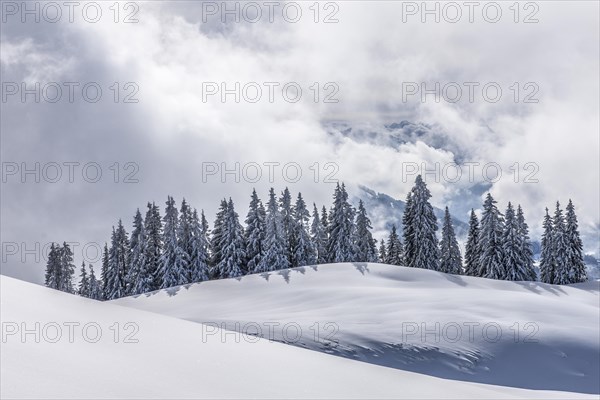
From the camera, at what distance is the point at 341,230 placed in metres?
54.2

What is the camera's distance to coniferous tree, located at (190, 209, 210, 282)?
1993 inches

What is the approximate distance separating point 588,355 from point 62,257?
6062 cm

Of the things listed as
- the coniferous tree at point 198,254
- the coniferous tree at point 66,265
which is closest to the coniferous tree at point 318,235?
the coniferous tree at point 198,254

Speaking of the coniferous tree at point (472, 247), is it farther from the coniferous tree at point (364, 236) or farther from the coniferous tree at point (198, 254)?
the coniferous tree at point (198, 254)

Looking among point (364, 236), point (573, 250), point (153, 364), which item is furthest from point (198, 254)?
point (153, 364)

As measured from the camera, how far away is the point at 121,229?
193ft

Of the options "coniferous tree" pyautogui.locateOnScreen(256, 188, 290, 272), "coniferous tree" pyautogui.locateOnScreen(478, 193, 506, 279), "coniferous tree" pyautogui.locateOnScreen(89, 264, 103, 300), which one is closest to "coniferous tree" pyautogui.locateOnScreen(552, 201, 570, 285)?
"coniferous tree" pyautogui.locateOnScreen(478, 193, 506, 279)

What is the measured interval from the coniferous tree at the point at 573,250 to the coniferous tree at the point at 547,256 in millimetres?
1601

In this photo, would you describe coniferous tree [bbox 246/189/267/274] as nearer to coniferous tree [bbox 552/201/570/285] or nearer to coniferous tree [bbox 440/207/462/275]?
coniferous tree [bbox 440/207/462/275]

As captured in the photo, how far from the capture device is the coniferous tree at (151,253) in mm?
51094

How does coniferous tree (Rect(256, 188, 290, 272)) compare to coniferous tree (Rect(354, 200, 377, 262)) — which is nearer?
coniferous tree (Rect(256, 188, 290, 272))

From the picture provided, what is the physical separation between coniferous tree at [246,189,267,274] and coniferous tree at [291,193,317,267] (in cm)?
350

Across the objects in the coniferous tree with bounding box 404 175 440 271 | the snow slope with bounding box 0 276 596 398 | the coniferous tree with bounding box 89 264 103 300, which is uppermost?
the coniferous tree with bounding box 404 175 440 271

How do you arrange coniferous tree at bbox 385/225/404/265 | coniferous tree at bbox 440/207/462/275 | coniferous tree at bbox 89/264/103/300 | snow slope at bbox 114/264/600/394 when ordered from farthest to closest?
coniferous tree at bbox 89/264/103/300
coniferous tree at bbox 385/225/404/265
coniferous tree at bbox 440/207/462/275
snow slope at bbox 114/264/600/394
